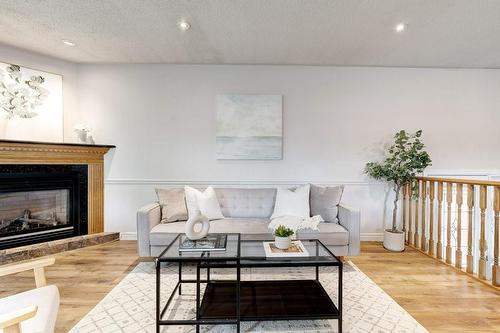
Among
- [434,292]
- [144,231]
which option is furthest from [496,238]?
[144,231]

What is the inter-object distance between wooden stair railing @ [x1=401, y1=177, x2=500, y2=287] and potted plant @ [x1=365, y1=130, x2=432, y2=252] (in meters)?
0.17

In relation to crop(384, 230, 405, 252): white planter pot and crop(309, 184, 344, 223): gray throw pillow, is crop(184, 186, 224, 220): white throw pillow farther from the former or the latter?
crop(384, 230, 405, 252): white planter pot

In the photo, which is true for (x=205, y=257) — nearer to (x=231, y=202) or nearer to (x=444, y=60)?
(x=231, y=202)

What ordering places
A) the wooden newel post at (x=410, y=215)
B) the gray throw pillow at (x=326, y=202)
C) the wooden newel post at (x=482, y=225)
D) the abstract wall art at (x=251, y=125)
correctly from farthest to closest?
1. the abstract wall art at (x=251, y=125)
2. the wooden newel post at (x=410, y=215)
3. the gray throw pillow at (x=326, y=202)
4. the wooden newel post at (x=482, y=225)

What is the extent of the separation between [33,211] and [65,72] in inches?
77.0

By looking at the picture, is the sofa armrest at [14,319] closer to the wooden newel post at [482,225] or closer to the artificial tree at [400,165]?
the wooden newel post at [482,225]

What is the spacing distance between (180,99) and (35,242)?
262cm

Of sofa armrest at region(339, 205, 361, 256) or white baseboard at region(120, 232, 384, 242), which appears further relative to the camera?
white baseboard at region(120, 232, 384, 242)

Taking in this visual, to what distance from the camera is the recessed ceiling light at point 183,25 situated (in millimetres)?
2623

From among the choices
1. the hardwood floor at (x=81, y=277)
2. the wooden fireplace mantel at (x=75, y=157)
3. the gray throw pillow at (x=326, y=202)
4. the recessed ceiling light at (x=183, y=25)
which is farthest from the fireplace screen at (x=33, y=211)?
the gray throw pillow at (x=326, y=202)

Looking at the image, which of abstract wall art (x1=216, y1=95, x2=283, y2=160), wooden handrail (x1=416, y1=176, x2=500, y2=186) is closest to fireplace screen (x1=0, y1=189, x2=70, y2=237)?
abstract wall art (x1=216, y1=95, x2=283, y2=160)

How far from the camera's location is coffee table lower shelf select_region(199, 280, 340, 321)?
1.68 metres

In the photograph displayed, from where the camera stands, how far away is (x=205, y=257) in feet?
5.88

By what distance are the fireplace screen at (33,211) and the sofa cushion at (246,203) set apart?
2.16 meters
